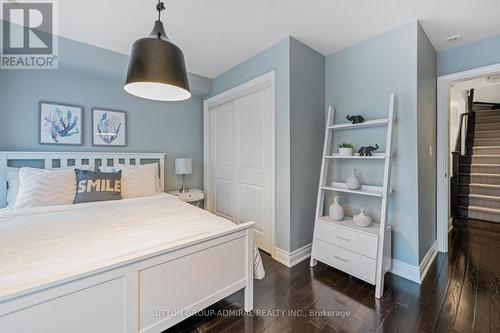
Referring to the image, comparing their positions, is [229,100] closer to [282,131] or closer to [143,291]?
[282,131]

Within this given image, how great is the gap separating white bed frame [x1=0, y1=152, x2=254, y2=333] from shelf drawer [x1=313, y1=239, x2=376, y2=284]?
3.13 ft

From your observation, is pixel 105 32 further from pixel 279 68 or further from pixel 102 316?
pixel 102 316

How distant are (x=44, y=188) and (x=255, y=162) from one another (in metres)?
2.21

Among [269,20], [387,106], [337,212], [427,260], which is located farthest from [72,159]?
[427,260]

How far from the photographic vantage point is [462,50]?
2.51 meters

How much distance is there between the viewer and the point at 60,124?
264cm

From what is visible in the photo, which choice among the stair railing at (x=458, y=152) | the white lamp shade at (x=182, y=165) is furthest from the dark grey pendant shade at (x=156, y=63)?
the stair railing at (x=458, y=152)

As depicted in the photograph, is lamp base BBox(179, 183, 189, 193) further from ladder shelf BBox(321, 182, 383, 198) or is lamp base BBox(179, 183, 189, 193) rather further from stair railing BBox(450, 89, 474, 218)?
stair railing BBox(450, 89, 474, 218)

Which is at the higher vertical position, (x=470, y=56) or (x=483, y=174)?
(x=470, y=56)

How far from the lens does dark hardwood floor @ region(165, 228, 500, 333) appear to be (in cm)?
153

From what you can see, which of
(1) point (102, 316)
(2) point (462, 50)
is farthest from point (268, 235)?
(2) point (462, 50)

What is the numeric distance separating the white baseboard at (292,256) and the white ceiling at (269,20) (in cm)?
235

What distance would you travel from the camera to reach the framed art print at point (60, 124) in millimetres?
2553

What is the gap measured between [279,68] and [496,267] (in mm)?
3066
